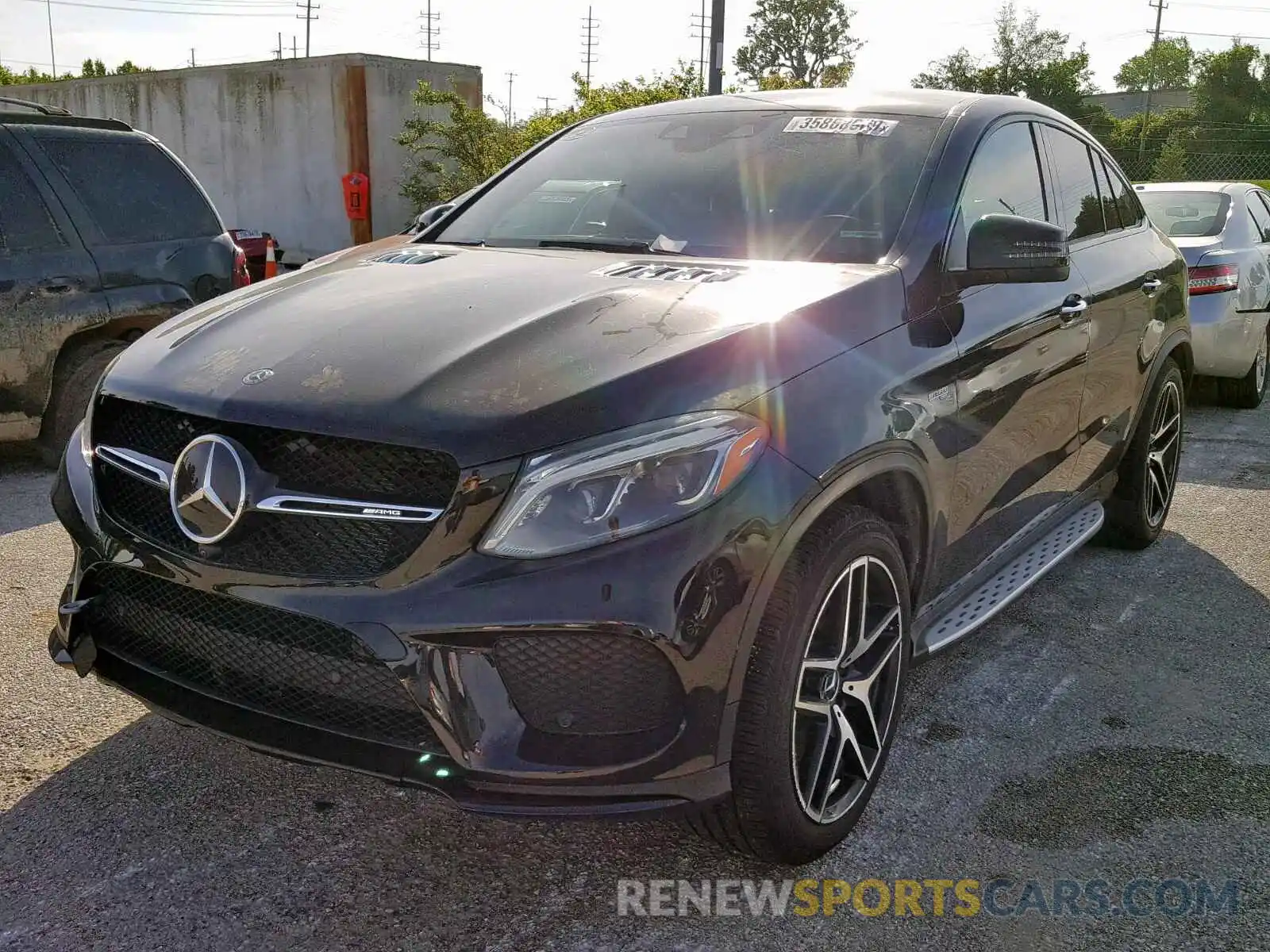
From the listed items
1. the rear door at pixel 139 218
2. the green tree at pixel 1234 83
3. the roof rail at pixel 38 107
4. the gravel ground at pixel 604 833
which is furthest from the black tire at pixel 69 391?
the green tree at pixel 1234 83

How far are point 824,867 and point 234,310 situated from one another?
192cm

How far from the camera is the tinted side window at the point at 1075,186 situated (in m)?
4.14

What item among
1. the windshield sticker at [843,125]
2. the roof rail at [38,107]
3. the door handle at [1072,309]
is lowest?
the door handle at [1072,309]

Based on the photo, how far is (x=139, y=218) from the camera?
20.5ft

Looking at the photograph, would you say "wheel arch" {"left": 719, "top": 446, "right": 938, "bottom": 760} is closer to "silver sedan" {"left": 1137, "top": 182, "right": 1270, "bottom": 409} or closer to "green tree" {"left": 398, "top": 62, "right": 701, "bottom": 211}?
"silver sedan" {"left": 1137, "top": 182, "right": 1270, "bottom": 409}

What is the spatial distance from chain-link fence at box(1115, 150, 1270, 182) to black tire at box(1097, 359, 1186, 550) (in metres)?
32.7

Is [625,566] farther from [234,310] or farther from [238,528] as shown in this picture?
[234,310]

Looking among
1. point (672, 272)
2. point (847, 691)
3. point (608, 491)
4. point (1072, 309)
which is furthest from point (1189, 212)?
point (608, 491)

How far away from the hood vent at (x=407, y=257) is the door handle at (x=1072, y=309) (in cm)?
187

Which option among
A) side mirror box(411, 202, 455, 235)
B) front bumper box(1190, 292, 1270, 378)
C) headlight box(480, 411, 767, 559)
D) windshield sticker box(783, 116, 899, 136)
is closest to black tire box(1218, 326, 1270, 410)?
front bumper box(1190, 292, 1270, 378)

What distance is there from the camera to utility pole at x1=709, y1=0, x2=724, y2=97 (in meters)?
12.4

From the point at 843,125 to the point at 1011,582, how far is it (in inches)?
57.5

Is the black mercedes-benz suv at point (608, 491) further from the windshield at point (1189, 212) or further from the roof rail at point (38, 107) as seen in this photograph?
the windshield at point (1189, 212)

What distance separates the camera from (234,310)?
2.95 meters
